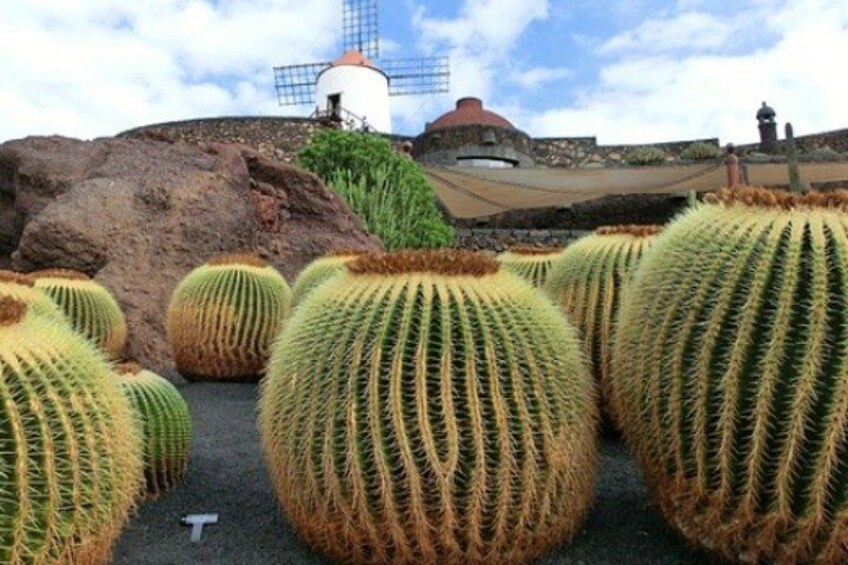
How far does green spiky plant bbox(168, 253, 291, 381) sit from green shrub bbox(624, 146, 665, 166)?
18430mm

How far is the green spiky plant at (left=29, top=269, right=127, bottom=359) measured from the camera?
5320 mm

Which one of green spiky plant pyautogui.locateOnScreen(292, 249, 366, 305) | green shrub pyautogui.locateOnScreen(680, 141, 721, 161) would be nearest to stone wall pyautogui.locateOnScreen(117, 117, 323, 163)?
green shrub pyautogui.locateOnScreen(680, 141, 721, 161)

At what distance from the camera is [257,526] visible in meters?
2.86

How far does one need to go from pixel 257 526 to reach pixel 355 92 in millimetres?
27613

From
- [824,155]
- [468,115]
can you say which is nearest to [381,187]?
[824,155]

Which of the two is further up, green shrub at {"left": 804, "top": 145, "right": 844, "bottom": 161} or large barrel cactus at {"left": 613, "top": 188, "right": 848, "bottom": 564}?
green shrub at {"left": 804, "top": 145, "right": 844, "bottom": 161}

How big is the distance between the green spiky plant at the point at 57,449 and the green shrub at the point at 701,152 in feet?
70.0

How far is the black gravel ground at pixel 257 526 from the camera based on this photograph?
249 centimetres

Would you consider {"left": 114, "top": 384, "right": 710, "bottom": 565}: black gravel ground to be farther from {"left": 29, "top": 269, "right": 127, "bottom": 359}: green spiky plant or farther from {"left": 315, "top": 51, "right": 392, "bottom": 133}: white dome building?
{"left": 315, "top": 51, "right": 392, "bottom": 133}: white dome building

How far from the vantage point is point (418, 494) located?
219 cm

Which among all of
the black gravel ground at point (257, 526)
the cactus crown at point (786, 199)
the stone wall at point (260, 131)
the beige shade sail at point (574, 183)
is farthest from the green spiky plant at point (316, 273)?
the stone wall at point (260, 131)

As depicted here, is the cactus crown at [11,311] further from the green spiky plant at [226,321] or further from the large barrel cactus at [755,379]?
the green spiky plant at [226,321]

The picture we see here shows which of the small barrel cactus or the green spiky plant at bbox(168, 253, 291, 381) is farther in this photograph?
the green spiky plant at bbox(168, 253, 291, 381)

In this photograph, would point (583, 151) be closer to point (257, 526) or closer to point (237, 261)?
point (237, 261)
